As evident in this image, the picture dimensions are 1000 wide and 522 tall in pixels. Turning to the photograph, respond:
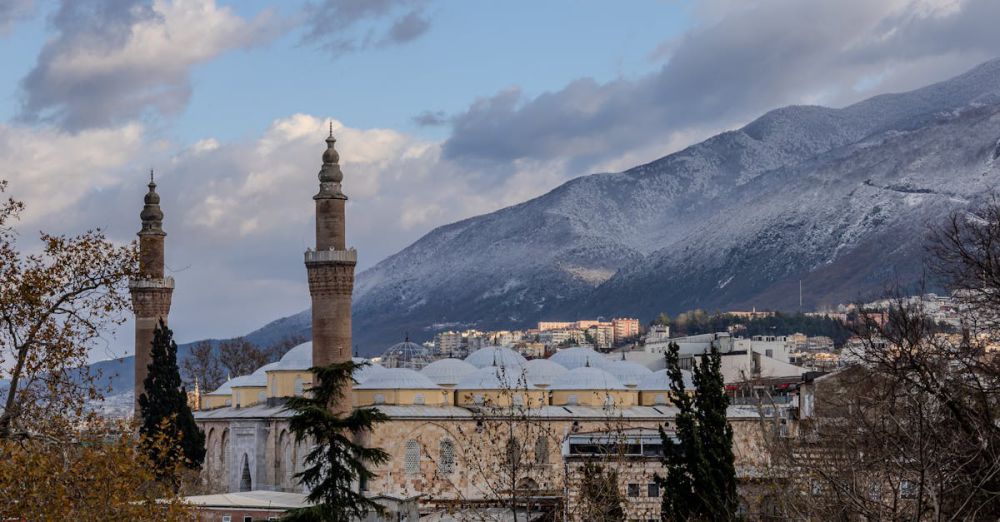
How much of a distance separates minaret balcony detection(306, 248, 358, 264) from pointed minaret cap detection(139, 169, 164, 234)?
41.9 feet

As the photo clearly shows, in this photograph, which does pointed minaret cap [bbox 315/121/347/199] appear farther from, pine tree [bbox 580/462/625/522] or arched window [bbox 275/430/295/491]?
pine tree [bbox 580/462/625/522]

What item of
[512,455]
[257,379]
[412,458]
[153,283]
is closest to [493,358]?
[257,379]

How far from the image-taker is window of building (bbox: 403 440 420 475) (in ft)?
175

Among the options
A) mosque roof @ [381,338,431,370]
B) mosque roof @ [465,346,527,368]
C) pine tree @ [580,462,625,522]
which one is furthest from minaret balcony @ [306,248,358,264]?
mosque roof @ [381,338,431,370]

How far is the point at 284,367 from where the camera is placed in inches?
2324

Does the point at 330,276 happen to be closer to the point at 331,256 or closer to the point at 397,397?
the point at 331,256

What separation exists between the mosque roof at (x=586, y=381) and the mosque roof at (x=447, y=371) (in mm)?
3809

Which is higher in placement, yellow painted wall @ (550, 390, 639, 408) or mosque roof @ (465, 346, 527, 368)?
mosque roof @ (465, 346, 527, 368)

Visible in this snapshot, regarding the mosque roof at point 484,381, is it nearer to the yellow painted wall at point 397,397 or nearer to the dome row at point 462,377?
the dome row at point 462,377

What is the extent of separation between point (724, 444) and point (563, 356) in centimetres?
4262

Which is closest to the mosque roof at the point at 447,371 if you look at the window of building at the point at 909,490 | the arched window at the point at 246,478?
the arched window at the point at 246,478

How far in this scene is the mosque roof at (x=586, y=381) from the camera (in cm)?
6016

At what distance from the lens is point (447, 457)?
177 ft

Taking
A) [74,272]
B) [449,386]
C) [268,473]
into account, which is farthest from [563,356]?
[74,272]
